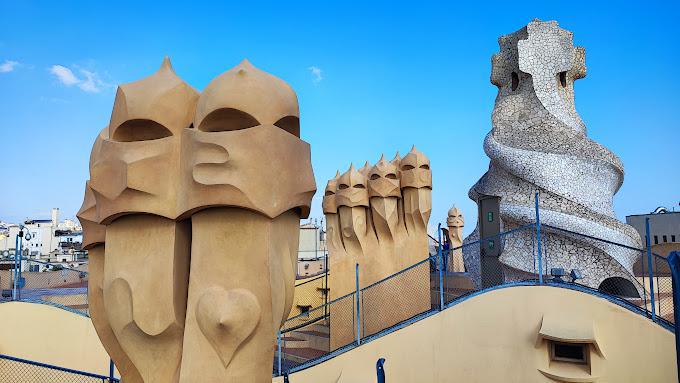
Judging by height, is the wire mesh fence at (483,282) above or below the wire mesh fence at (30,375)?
above

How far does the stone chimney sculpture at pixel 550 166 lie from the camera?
31.5 ft

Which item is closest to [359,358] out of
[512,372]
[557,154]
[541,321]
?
[512,372]

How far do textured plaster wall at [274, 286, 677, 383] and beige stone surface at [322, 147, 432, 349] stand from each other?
2469 mm

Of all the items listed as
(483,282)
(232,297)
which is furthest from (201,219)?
(483,282)

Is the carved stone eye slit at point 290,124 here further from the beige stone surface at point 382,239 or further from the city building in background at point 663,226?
the city building in background at point 663,226

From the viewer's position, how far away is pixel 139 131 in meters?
4.26

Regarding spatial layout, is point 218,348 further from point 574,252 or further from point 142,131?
point 574,252

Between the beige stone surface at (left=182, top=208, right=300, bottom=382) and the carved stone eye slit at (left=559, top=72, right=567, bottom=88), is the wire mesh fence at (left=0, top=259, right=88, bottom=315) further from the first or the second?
the carved stone eye slit at (left=559, top=72, right=567, bottom=88)

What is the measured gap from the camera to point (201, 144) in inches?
155

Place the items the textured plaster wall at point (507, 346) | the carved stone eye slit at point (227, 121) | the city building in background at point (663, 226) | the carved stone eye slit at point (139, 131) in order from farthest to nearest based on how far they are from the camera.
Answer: the city building in background at point (663, 226), the textured plaster wall at point (507, 346), the carved stone eye slit at point (139, 131), the carved stone eye slit at point (227, 121)

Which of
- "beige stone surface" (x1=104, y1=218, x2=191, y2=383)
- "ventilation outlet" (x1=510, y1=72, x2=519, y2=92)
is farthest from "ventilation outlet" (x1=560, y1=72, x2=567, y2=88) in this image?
"beige stone surface" (x1=104, y1=218, x2=191, y2=383)

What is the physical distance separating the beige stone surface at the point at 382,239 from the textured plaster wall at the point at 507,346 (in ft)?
8.10

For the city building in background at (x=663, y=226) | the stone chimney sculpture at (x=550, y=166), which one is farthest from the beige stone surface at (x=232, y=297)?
the city building in background at (x=663, y=226)

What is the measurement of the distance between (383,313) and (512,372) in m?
3.69
